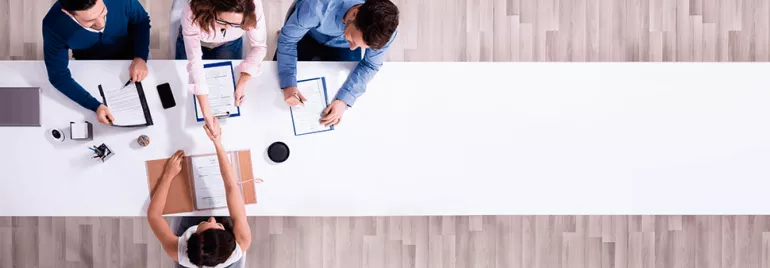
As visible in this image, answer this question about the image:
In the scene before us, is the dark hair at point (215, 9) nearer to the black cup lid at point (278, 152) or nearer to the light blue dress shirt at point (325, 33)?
the light blue dress shirt at point (325, 33)

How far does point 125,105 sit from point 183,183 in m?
0.35

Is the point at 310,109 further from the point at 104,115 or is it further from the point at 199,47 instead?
the point at 104,115

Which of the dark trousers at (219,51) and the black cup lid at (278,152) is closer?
the black cup lid at (278,152)

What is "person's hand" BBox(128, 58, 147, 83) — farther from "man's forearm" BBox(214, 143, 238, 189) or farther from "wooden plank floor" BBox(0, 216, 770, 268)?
"wooden plank floor" BBox(0, 216, 770, 268)

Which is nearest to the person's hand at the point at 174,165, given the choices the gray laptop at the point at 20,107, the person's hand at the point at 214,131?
the person's hand at the point at 214,131

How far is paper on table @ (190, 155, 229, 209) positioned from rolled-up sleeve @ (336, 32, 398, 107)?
0.52m

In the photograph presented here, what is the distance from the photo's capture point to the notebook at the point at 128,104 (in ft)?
5.59

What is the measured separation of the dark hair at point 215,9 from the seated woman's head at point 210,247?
68 centimetres

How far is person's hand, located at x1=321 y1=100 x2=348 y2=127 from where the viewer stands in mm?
1708

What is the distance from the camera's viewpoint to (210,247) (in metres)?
1.60

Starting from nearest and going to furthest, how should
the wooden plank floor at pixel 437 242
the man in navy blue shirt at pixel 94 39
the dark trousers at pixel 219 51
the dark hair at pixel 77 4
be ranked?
the dark hair at pixel 77 4
the man in navy blue shirt at pixel 94 39
the dark trousers at pixel 219 51
the wooden plank floor at pixel 437 242

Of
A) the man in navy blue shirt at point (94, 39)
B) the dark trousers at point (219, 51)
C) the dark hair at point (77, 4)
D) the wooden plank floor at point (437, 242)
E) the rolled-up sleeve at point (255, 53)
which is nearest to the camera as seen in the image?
the dark hair at point (77, 4)

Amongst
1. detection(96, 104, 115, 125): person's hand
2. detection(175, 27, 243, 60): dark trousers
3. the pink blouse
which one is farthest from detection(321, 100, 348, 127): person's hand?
detection(96, 104, 115, 125): person's hand

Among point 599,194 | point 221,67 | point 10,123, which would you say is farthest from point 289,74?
point 599,194
